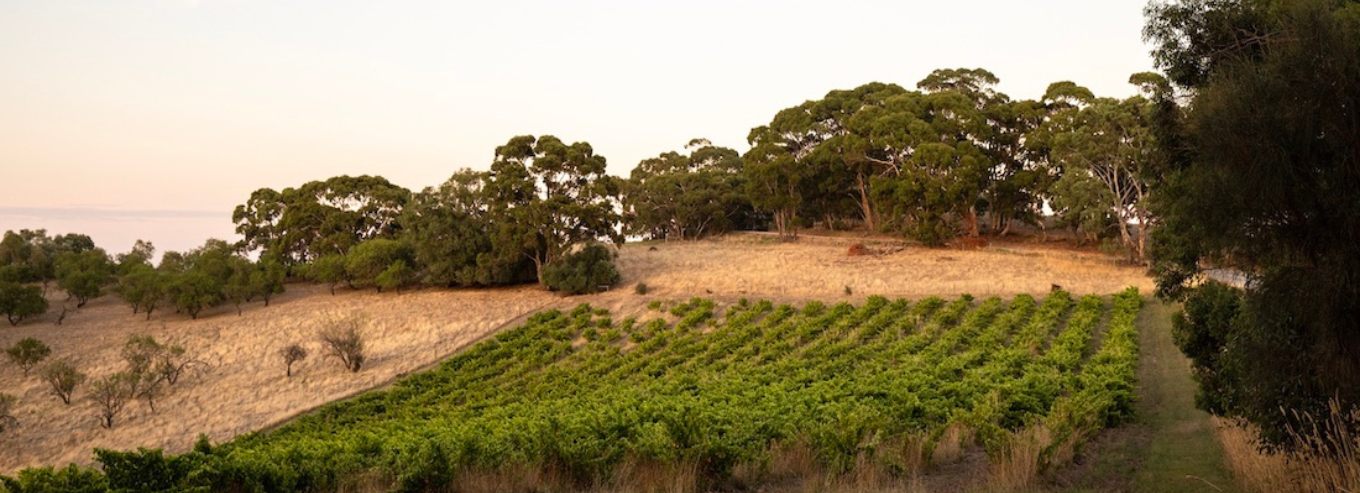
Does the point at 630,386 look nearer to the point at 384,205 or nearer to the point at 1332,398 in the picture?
the point at 1332,398

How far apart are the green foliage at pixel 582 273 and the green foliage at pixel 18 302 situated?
83.1 ft

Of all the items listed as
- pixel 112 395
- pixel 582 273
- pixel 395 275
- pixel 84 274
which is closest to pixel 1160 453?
pixel 112 395

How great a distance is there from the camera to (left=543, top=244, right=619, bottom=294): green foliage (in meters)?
39.1

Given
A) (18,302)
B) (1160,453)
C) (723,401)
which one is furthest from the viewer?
(18,302)

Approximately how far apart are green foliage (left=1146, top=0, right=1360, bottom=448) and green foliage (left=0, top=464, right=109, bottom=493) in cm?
A: 1043

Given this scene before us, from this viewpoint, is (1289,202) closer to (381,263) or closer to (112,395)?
(112,395)

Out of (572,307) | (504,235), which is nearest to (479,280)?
(504,235)

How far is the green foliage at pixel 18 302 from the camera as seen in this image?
3834 centimetres

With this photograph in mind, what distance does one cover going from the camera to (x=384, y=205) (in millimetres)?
56875

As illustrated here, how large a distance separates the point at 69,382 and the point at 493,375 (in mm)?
14626

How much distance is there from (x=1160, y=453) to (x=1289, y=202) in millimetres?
5247

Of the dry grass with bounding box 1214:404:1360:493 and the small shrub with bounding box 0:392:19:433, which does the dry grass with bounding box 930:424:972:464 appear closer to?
the dry grass with bounding box 1214:404:1360:493

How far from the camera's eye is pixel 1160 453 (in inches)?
428

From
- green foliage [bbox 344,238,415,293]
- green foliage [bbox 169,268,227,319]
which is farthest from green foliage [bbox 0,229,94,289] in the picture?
green foliage [bbox 344,238,415,293]
